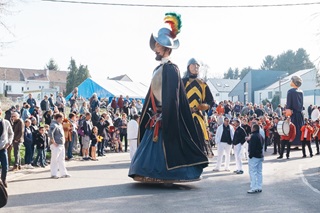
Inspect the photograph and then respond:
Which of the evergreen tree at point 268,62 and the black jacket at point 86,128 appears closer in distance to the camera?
the black jacket at point 86,128

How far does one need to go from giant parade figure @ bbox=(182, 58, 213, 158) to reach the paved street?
Answer: 1.54 metres

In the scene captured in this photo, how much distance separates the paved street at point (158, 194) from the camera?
874cm

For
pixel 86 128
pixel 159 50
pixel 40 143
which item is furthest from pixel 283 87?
pixel 159 50

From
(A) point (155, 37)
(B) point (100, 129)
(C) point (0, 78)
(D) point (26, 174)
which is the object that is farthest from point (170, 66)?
(C) point (0, 78)

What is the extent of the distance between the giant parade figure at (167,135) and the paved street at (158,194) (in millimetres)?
379

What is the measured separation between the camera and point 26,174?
14773mm

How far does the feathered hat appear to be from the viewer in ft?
37.0

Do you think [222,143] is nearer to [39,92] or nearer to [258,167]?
[258,167]

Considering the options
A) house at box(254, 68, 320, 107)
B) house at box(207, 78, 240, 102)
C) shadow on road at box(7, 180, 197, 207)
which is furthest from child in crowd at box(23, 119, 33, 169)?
house at box(207, 78, 240, 102)

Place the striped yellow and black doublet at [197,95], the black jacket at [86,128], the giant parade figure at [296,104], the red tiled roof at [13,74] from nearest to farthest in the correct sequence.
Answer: the striped yellow and black doublet at [197,95] → the black jacket at [86,128] → the giant parade figure at [296,104] → the red tiled roof at [13,74]

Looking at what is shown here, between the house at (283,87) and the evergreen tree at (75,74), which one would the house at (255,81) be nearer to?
the house at (283,87)

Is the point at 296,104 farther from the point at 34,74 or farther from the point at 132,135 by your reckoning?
the point at 34,74

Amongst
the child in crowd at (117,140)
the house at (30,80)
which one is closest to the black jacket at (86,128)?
the child in crowd at (117,140)

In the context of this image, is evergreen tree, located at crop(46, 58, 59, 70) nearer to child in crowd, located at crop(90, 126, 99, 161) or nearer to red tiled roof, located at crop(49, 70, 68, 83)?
red tiled roof, located at crop(49, 70, 68, 83)
